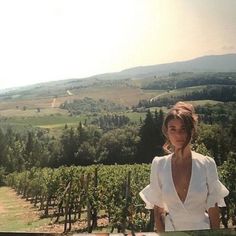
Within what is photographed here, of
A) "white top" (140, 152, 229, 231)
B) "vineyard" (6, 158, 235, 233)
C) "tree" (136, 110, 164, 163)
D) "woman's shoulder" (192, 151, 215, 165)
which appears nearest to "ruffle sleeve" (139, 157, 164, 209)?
"white top" (140, 152, 229, 231)

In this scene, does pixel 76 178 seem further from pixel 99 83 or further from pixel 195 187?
pixel 99 83

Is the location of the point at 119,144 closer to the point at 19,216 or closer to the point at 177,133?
the point at 19,216

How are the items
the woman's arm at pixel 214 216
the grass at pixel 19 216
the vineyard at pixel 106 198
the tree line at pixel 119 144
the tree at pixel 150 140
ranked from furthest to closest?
the tree at pixel 150 140, the tree line at pixel 119 144, the grass at pixel 19 216, the vineyard at pixel 106 198, the woman's arm at pixel 214 216

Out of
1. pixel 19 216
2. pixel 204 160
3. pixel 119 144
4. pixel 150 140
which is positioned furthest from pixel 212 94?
pixel 204 160

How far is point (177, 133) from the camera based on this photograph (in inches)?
42.9

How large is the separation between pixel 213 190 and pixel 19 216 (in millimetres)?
12566

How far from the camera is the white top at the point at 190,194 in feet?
3.47

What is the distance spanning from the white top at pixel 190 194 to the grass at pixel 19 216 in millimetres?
9522

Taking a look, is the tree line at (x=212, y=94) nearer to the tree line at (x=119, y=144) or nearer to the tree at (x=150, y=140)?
the tree line at (x=119, y=144)

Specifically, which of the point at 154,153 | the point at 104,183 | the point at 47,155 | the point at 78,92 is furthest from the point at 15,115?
the point at 104,183

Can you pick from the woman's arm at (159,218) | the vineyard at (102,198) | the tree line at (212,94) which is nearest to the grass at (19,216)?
the vineyard at (102,198)

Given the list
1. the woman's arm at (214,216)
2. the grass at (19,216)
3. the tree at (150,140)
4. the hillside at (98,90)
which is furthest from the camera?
the hillside at (98,90)

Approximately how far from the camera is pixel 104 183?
9977mm

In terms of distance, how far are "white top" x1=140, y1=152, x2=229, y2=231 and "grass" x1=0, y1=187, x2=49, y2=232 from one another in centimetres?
952
